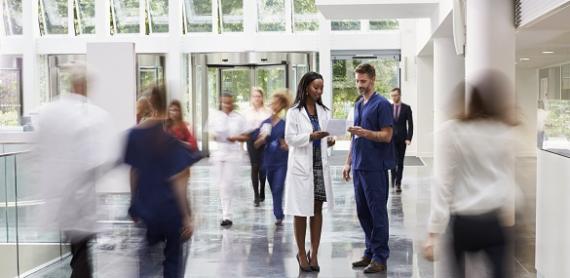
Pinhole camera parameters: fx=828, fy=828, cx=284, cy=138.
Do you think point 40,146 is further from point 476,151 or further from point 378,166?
point 378,166

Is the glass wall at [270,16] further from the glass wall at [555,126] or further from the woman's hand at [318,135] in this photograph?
the woman's hand at [318,135]

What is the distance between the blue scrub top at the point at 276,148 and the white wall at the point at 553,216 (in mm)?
4330

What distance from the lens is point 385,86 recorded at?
25.0m

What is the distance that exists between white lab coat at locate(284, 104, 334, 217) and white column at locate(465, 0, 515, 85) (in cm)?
361

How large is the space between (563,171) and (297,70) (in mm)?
18055

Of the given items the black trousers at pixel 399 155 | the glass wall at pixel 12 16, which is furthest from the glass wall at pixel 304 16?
the black trousers at pixel 399 155

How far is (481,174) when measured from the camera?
→ 14.8ft

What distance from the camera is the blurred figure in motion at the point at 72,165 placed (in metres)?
5.20

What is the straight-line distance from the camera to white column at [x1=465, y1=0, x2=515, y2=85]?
10.2 m

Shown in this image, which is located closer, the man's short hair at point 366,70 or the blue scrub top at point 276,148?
the man's short hair at point 366,70

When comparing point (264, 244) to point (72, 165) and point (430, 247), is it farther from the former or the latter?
point (430, 247)

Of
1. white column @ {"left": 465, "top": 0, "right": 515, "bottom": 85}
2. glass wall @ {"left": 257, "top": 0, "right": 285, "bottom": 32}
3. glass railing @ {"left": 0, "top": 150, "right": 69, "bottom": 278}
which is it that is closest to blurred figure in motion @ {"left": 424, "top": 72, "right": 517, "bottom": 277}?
glass railing @ {"left": 0, "top": 150, "right": 69, "bottom": 278}

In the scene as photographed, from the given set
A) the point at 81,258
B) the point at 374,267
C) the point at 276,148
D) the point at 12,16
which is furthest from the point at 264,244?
the point at 12,16

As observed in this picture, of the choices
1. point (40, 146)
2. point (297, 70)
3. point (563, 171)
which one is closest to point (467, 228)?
point (563, 171)
